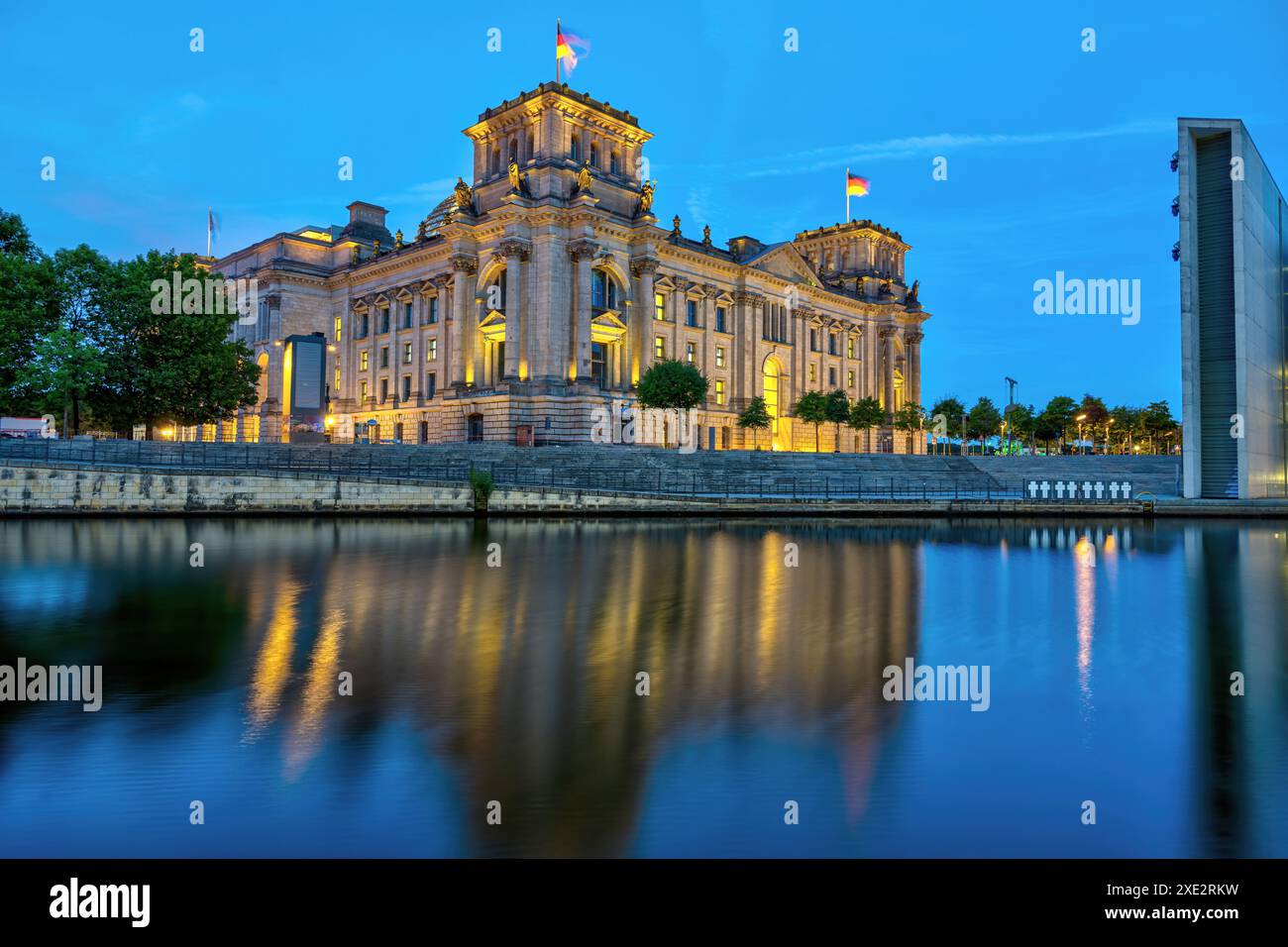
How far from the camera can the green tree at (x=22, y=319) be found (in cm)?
4175

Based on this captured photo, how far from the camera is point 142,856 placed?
17.4 ft

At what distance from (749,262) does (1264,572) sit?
6438cm

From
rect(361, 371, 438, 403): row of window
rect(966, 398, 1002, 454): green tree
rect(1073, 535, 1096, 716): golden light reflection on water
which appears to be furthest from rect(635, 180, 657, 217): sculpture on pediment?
rect(966, 398, 1002, 454): green tree

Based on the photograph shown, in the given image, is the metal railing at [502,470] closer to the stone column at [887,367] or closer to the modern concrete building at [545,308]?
the modern concrete building at [545,308]

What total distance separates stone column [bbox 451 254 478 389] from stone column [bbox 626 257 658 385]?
46.1ft

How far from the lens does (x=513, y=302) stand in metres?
65.3

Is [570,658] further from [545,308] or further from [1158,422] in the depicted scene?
[1158,422]

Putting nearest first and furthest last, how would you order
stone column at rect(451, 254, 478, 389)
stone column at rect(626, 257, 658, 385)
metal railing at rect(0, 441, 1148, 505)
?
metal railing at rect(0, 441, 1148, 505), stone column at rect(451, 254, 478, 389), stone column at rect(626, 257, 658, 385)

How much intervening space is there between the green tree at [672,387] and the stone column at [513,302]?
1144 cm

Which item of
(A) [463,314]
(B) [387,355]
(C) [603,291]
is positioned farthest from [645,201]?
(B) [387,355]

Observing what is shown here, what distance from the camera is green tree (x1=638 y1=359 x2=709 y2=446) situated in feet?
201

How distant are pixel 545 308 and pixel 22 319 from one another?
34007mm

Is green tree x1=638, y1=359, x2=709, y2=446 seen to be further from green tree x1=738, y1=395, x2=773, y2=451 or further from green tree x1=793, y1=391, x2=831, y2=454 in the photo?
green tree x1=793, y1=391, x2=831, y2=454
